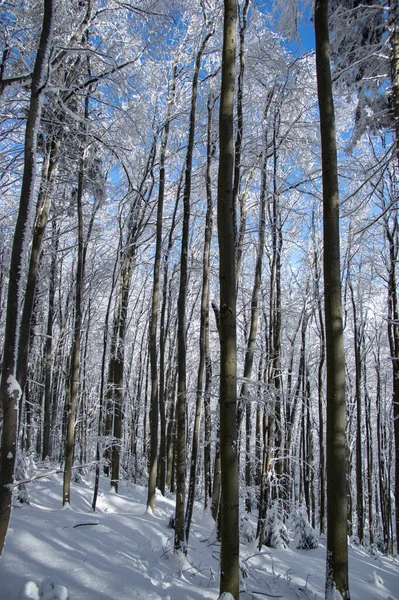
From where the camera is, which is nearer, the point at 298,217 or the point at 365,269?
the point at 298,217

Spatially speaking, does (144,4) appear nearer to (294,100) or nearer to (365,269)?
(294,100)

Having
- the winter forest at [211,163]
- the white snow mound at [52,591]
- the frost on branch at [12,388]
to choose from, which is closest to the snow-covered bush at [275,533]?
the winter forest at [211,163]

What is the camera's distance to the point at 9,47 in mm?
4207

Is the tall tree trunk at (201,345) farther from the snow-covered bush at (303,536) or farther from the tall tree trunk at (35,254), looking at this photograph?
the snow-covered bush at (303,536)

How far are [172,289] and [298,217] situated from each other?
256 inches

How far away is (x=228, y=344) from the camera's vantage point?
345 centimetres

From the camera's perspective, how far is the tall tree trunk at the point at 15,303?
3150 mm

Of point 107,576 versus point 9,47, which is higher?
point 9,47

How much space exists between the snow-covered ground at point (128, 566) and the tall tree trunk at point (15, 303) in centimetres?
101

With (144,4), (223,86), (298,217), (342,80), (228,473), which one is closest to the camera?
(228,473)

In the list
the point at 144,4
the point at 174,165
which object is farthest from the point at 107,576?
the point at 174,165

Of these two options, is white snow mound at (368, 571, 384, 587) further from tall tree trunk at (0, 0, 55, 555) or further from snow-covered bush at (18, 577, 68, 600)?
tall tree trunk at (0, 0, 55, 555)

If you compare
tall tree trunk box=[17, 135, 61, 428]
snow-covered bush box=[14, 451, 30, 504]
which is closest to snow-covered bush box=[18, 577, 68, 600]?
tall tree trunk box=[17, 135, 61, 428]

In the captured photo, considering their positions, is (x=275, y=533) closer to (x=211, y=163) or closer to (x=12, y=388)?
(x=12, y=388)
